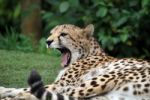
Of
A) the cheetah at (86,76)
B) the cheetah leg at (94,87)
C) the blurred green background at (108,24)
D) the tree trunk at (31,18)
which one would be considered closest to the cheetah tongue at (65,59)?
the cheetah at (86,76)

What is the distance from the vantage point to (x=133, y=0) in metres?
10.1

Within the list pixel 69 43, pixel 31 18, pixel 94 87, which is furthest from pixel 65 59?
pixel 31 18

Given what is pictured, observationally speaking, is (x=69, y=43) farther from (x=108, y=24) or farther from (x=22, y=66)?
(x=108, y=24)

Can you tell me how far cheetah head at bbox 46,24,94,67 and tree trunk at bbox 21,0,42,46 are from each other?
15.9 ft

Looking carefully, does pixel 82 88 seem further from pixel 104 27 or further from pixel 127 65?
pixel 104 27

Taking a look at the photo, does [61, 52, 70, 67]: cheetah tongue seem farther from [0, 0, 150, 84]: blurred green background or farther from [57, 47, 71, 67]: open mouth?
[0, 0, 150, 84]: blurred green background

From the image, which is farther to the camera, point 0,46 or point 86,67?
point 0,46

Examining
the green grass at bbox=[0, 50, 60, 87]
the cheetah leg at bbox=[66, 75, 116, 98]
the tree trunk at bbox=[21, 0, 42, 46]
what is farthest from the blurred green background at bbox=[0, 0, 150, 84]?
the cheetah leg at bbox=[66, 75, 116, 98]

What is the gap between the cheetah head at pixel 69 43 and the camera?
665 cm

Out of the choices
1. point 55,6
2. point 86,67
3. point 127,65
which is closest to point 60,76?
point 86,67

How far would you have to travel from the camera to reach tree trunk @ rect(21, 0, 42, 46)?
1160cm

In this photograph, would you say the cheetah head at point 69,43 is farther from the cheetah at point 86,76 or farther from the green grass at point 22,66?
the green grass at point 22,66

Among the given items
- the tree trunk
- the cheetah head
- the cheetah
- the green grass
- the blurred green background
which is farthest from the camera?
the tree trunk

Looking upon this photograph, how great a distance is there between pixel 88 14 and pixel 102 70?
3.97 metres
